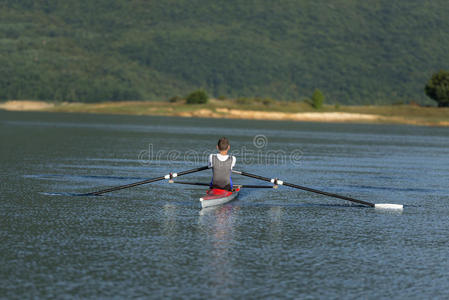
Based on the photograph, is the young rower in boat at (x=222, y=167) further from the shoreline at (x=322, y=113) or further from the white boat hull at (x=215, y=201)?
the shoreline at (x=322, y=113)

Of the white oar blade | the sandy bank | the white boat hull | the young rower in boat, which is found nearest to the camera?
the white boat hull

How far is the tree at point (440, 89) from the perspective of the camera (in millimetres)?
175500

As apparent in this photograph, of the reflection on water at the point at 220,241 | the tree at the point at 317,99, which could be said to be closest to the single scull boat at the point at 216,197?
the reflection on water at the point at 220,241

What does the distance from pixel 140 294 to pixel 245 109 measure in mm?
179388

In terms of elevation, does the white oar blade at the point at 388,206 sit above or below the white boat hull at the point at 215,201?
below

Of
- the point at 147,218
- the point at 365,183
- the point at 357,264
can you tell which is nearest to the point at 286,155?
the point at 365,183

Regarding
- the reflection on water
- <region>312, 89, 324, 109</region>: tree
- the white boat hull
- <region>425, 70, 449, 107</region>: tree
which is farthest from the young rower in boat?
<region>312, 89, 324, 109</region>: tree

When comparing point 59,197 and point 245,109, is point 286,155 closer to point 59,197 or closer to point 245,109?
point 59,197

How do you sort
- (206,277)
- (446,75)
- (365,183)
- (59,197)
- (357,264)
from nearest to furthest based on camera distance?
1. (206,277)
2. (357,264)
3. (59,197)
4. (365,183)
5. (446,75)

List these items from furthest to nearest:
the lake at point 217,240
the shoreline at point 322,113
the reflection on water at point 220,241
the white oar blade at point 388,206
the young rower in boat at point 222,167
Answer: the shoreline at point 322,113 → the young rower in boat at point 222,167 → the white oar blade at point 388,206 → the reflection on water at point 220,241 → the lake at point 217,240

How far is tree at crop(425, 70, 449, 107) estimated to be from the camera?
176 metres

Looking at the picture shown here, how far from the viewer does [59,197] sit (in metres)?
21.9

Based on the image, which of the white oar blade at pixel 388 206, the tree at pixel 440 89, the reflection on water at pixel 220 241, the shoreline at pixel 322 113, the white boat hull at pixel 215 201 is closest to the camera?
the reflection on water at pixel 220 241

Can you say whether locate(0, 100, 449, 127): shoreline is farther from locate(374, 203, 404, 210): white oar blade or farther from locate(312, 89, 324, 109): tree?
locate(374, 203, 404, 210): white oar blade
